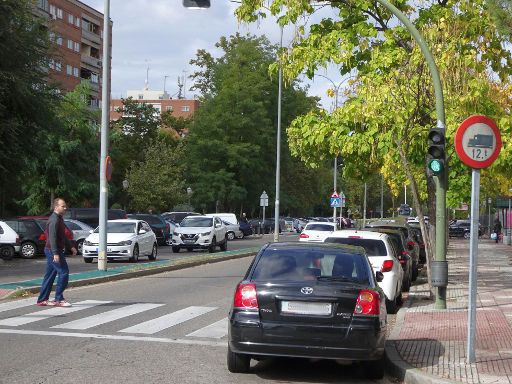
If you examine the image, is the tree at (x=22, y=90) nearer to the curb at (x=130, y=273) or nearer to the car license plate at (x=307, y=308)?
the curb at (x=130, y=273)

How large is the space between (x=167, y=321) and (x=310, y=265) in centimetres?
453

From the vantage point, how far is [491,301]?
53.4ft

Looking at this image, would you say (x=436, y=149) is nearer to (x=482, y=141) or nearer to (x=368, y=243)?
(x=368, y=243)

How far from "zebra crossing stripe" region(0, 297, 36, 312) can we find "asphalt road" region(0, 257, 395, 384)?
0.02 metres

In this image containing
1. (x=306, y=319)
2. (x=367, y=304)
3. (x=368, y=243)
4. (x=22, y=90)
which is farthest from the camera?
(x=22, y=90)

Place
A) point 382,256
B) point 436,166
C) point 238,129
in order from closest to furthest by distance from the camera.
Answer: point 436,166 → point 382,256 → point 238,129

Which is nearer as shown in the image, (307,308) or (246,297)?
(307,308)

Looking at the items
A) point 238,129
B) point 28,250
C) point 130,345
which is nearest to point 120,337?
point 130,345

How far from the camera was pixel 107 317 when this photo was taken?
42.6 feet

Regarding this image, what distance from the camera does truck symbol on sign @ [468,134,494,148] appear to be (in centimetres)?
916

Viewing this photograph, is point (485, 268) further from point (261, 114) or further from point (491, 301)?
point (261, 114)

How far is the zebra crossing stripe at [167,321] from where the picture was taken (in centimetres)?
1180

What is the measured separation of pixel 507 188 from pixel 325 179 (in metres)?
52.6

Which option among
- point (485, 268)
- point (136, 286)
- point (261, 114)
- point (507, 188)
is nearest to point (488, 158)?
point (136, 286)
